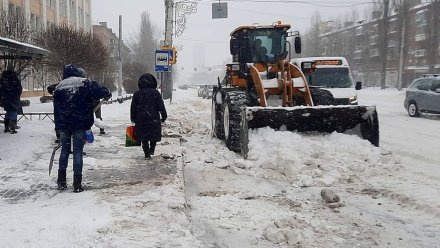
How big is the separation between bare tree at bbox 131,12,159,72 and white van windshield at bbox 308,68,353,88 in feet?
169

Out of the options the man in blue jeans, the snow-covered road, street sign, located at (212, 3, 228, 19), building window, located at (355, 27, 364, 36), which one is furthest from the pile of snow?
building window, located at (355, 27, 364, 36)

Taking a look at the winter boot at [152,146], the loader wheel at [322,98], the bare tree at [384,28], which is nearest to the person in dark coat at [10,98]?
the winter boot at [152,146]

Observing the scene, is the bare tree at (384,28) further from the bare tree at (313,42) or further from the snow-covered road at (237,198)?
the snow-covered road at (237,198)

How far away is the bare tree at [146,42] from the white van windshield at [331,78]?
5138 cm

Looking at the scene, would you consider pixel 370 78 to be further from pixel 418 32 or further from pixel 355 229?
pixel 355 229

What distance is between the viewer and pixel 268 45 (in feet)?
36.8

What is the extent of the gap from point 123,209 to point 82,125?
4.85ft

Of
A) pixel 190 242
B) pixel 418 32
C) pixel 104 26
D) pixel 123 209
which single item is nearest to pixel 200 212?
pixel 123 209

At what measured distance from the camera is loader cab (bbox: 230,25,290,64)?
36.4 feet

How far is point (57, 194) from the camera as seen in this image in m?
5.62

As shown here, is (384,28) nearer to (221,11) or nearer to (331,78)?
(221,11)

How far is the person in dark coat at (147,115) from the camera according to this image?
805 cm

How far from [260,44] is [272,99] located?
1996mm

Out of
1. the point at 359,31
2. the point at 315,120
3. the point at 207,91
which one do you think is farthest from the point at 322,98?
the point at 359,31
